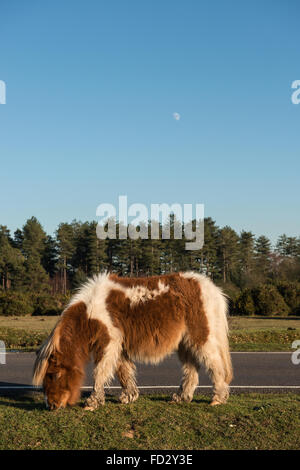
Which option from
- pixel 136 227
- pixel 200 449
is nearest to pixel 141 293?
pixel 200 449

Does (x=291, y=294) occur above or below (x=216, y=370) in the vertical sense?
below

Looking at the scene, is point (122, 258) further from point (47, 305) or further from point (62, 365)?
point (62, 365)

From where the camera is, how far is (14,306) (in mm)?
37375

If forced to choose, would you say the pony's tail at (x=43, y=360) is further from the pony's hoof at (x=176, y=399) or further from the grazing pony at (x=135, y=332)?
the pony's hoof at (x=176, y=399)

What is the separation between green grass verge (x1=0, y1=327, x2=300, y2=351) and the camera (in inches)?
567

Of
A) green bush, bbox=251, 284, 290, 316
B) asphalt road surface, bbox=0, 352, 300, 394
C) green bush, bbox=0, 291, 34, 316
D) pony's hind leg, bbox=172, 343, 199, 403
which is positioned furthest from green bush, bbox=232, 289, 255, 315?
pony's hind leg, bbox=172, 343, 199, 403

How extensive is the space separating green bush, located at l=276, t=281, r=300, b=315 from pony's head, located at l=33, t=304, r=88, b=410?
30.8 metres

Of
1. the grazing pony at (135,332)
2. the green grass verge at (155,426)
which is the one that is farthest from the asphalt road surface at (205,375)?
the green grass verge at (155,426)

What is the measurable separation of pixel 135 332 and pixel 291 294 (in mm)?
30919

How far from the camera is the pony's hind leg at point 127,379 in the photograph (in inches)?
278

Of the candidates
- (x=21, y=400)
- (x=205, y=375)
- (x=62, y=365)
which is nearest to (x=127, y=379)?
(x=62, y=365)

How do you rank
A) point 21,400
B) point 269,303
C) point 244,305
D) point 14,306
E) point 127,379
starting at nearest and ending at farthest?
point 127,379
point 21,400
point 269,303
point 244,305
point 14,306

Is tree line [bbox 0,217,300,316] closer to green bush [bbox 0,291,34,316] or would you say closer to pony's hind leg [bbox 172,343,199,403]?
green bush [bbox 0,291,34,316]
